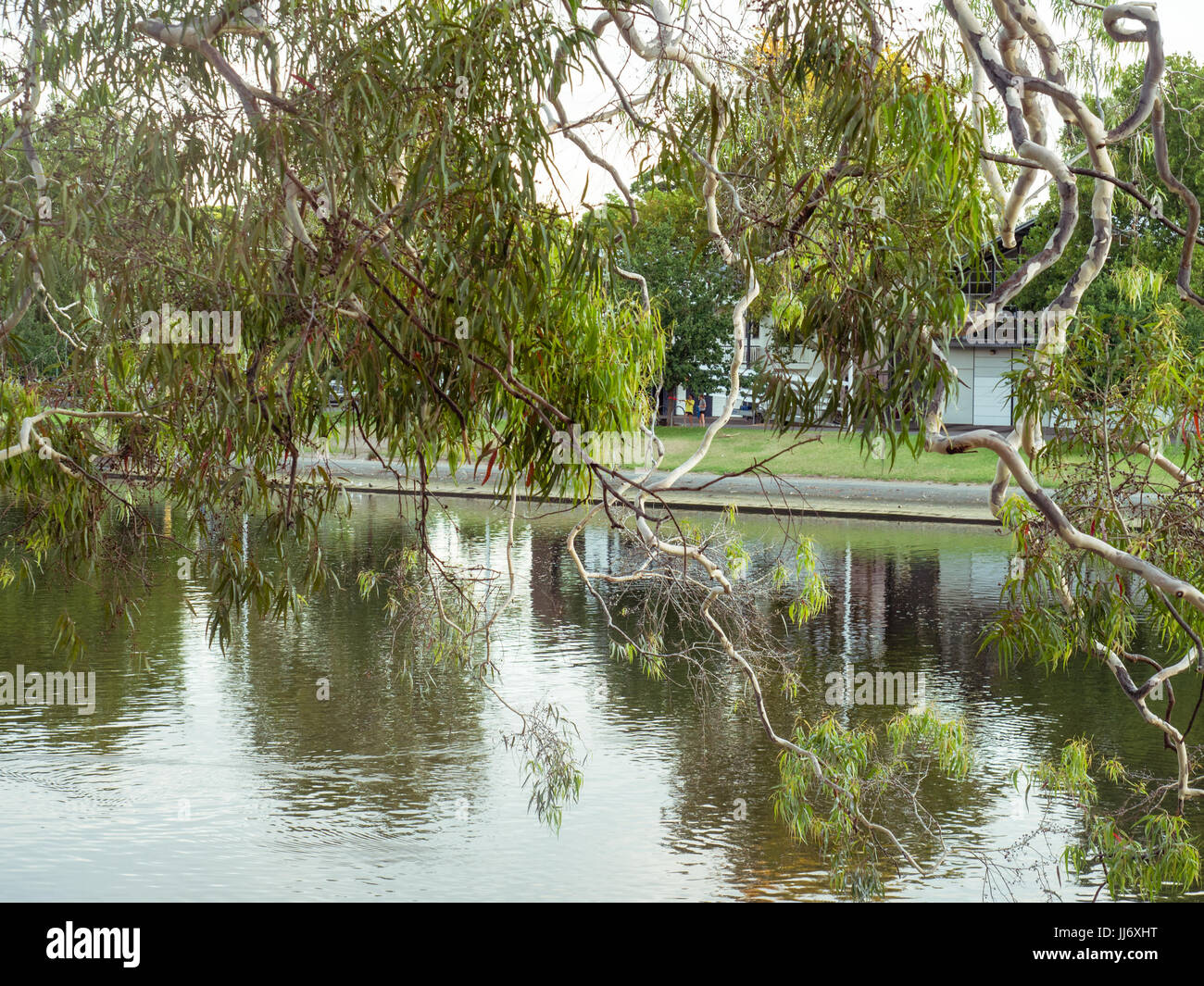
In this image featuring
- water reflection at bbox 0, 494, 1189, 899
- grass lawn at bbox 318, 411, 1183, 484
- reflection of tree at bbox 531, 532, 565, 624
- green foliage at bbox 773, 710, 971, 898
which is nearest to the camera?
green foliage at bbox 773, 710, 971, 898

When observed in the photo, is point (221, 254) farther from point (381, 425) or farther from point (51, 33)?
point (51, 33)

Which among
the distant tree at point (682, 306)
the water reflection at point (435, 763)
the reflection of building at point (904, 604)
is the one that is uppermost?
the distant tree at point (682, 306)

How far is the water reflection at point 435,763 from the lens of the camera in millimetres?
8703

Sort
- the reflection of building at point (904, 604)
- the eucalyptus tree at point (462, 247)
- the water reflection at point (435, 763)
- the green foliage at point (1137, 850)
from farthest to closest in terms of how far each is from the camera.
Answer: the reflection of building at point (904, 604) → the water reflection at point (435, 763) → the green foliage at point (1137, 850) → the eucalyptus tree at point (462, 247)

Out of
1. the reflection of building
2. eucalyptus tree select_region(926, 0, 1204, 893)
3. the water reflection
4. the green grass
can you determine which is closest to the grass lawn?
the green grass

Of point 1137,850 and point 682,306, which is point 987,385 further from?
point 1137,850

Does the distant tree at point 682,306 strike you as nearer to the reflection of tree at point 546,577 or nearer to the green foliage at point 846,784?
the reflection of tree at point 546,577

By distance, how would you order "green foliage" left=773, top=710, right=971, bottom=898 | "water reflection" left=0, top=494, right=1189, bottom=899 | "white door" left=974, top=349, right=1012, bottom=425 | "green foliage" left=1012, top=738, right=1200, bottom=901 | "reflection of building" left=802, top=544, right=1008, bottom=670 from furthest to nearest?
"white door" left=974, top=349, right=1012, bottom=425, "reflection of building" left=802, top=544, right=1008, bottom=670, "water reflection" left=0, top=494, right=1189, bottom=899, "green foliage" left=773, top=710, right=971, bottom=898, "green foliage" left=1012, top=738, right=1200, bottom=901

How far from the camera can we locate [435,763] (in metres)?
11.1

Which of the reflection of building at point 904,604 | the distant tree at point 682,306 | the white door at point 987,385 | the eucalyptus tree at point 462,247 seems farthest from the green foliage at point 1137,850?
the white door at point 987,385

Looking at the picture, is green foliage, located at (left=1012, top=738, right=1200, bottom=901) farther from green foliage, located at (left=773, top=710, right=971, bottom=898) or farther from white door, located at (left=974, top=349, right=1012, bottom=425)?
white door, located at (left=974, top=349, right=1012, bottom=425)

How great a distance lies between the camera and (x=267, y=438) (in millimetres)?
6043

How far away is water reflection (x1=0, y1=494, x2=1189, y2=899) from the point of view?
28.6 ft

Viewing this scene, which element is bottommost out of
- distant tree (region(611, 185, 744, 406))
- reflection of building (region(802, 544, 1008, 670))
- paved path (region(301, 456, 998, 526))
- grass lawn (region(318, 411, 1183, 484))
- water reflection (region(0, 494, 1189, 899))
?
water reflection (region(0, 494, 1189, 899))
